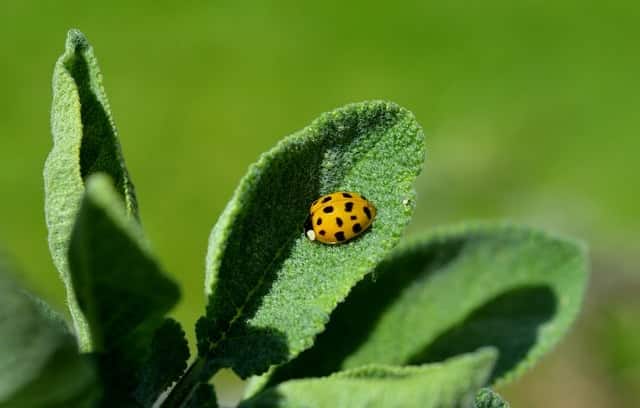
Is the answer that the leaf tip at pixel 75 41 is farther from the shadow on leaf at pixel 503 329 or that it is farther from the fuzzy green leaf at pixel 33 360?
the shadow on leaf at pixel 503 329

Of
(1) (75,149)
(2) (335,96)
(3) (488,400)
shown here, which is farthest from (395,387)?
(2) (335,96)

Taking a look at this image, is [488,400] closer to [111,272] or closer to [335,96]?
[111,272]

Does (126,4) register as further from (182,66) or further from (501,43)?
(501,43)

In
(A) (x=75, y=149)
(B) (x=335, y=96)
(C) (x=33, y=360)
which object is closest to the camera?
(C) (x=33, y=360)

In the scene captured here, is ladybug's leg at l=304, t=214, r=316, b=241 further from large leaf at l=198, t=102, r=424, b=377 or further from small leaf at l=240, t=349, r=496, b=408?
small leaf at l=240, t=349, r=496, b=408

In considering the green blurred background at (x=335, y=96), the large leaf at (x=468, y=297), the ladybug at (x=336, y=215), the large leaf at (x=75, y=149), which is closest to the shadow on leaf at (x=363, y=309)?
the large leaf at (x=468, y=297)

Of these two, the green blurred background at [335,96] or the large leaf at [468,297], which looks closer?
the large leaf at [468,297]
